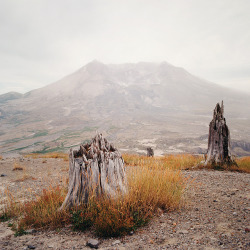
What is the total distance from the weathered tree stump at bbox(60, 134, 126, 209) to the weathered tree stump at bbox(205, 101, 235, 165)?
18.0 feet

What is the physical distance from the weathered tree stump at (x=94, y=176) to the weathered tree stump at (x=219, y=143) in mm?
5485

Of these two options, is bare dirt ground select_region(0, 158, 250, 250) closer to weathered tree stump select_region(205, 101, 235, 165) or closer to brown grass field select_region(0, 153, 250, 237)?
brown grass field select_region(0, 153, 250, 237)

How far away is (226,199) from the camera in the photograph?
Answer: 12.3 feet

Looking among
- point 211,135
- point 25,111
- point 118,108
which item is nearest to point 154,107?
point 118,108

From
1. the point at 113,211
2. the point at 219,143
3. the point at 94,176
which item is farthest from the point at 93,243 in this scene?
the point at 219,143

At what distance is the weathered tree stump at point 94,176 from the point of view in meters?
3.27

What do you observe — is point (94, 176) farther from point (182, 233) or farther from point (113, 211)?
point (182, 233)

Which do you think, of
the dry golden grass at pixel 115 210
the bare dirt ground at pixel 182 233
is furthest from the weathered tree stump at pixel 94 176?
the bare dirt ground at pixel 182 233

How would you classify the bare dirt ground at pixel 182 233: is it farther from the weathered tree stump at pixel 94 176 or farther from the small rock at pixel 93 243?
the weathered tree stump at pixel 94 176

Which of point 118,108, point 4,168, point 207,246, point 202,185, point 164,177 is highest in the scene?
point 118,108

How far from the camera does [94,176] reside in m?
3.33

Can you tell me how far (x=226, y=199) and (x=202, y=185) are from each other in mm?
1135

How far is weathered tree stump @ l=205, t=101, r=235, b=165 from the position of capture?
743cm

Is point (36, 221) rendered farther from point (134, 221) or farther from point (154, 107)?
point (154, 107)
